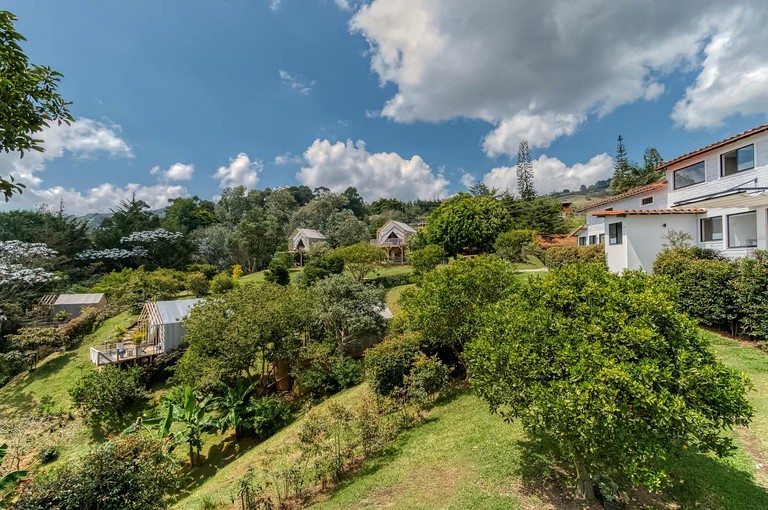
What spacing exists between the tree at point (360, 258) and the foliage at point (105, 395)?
1536 cm

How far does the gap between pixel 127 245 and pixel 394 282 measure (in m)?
40.2

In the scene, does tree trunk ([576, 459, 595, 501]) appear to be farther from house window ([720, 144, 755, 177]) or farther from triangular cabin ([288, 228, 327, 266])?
triangular cabin ([288, 228, 327, 266])

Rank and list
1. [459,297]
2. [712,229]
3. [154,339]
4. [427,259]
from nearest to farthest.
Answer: [459,297]
[712,229]
[154,339]
[427,259]

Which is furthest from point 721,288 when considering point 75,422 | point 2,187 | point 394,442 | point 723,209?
point 75,422

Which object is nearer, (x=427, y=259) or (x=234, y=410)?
(x=234, y=410)

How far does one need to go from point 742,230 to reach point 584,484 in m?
17.1

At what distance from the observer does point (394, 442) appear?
8469 mm

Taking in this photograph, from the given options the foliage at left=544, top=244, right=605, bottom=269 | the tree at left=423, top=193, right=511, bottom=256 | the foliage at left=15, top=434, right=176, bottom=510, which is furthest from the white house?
the foliage at left=15, top=434, right=176, bottom=510

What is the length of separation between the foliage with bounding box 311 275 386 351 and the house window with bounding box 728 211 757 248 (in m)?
16.9

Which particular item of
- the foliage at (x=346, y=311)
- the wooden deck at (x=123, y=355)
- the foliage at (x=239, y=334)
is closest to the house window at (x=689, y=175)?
the foliage at (x=346, y=311)

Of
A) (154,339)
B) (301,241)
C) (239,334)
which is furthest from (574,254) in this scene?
(301,241)

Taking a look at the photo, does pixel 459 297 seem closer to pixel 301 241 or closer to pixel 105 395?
pixel 105 395

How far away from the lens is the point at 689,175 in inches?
676

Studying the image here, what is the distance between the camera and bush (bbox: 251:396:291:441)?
12.3 metres
